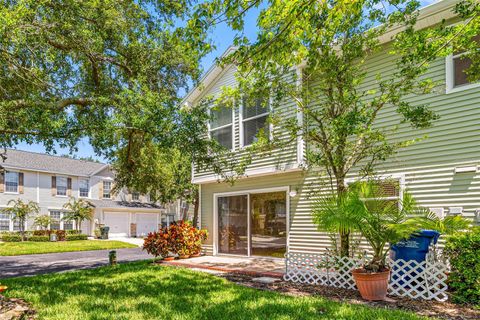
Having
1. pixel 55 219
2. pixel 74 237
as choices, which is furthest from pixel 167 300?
pixel 55 219

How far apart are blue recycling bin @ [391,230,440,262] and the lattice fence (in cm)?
15

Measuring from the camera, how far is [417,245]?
634cm

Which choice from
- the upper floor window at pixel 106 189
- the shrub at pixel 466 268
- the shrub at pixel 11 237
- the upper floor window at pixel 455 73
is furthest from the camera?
the upper floor window at pixel 106 189

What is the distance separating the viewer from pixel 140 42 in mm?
9352

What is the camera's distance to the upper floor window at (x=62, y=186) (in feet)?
91.8

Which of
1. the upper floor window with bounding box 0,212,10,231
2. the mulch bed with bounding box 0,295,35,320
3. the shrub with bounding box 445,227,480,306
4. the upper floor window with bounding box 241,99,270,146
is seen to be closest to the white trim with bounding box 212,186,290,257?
the upper floor window with bounding box 241,99,270,146

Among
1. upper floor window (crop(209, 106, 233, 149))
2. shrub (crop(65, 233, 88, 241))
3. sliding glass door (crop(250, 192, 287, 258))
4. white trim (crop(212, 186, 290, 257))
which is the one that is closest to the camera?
white trim (crop(212, 186, 290, 257))

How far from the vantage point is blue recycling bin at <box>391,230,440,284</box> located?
6207 mm

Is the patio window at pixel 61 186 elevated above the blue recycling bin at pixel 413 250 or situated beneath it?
elevated above

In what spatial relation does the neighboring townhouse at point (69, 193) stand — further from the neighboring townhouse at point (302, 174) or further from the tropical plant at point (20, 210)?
the neighboring townhouse at point (302, 174)

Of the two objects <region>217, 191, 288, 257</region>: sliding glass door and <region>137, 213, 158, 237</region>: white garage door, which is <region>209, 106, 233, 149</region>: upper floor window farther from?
<region>137, 213, 158, 237</region>: white garage door

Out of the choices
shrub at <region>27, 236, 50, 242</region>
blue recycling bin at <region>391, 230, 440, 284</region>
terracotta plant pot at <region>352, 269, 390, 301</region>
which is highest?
blue recycling bin at <region>391, 230, 440, 284</region>

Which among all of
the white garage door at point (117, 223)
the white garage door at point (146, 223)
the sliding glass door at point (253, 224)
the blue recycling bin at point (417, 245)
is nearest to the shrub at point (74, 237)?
the white garage door at point (117, 223)

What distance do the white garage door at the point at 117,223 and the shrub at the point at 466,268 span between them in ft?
91.9
